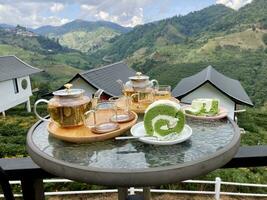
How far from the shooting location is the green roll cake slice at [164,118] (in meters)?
1.35

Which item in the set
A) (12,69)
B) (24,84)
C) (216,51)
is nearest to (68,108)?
(12,69)

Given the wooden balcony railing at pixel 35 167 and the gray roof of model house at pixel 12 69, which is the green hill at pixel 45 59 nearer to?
the gray roof of model house at pixel 12 69

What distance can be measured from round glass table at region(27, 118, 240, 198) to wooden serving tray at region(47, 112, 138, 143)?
2cm

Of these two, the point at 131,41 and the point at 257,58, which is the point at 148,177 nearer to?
the point at 257,58

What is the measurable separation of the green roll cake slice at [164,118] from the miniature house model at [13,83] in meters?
16.3

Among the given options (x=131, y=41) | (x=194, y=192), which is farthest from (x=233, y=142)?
(x=131, y=41)

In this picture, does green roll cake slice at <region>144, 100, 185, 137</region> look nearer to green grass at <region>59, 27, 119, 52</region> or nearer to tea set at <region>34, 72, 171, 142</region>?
tea set at <region>34, 72, 171, 142</region>

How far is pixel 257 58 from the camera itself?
4553 cm

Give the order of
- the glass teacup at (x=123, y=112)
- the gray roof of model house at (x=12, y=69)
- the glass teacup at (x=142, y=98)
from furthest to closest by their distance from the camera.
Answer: the gray roof of model house at (x=12, y=69) < the glass teacup at (x=142, y=98) < the glass teacup at (x=123, y=112)

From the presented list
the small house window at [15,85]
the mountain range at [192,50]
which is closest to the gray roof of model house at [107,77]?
the small house window at [15,85]

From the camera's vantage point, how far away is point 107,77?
1333cm

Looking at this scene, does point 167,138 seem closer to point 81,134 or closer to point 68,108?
point 81,134

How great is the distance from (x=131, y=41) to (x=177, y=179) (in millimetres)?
92070

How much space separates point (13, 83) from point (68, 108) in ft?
57.9
